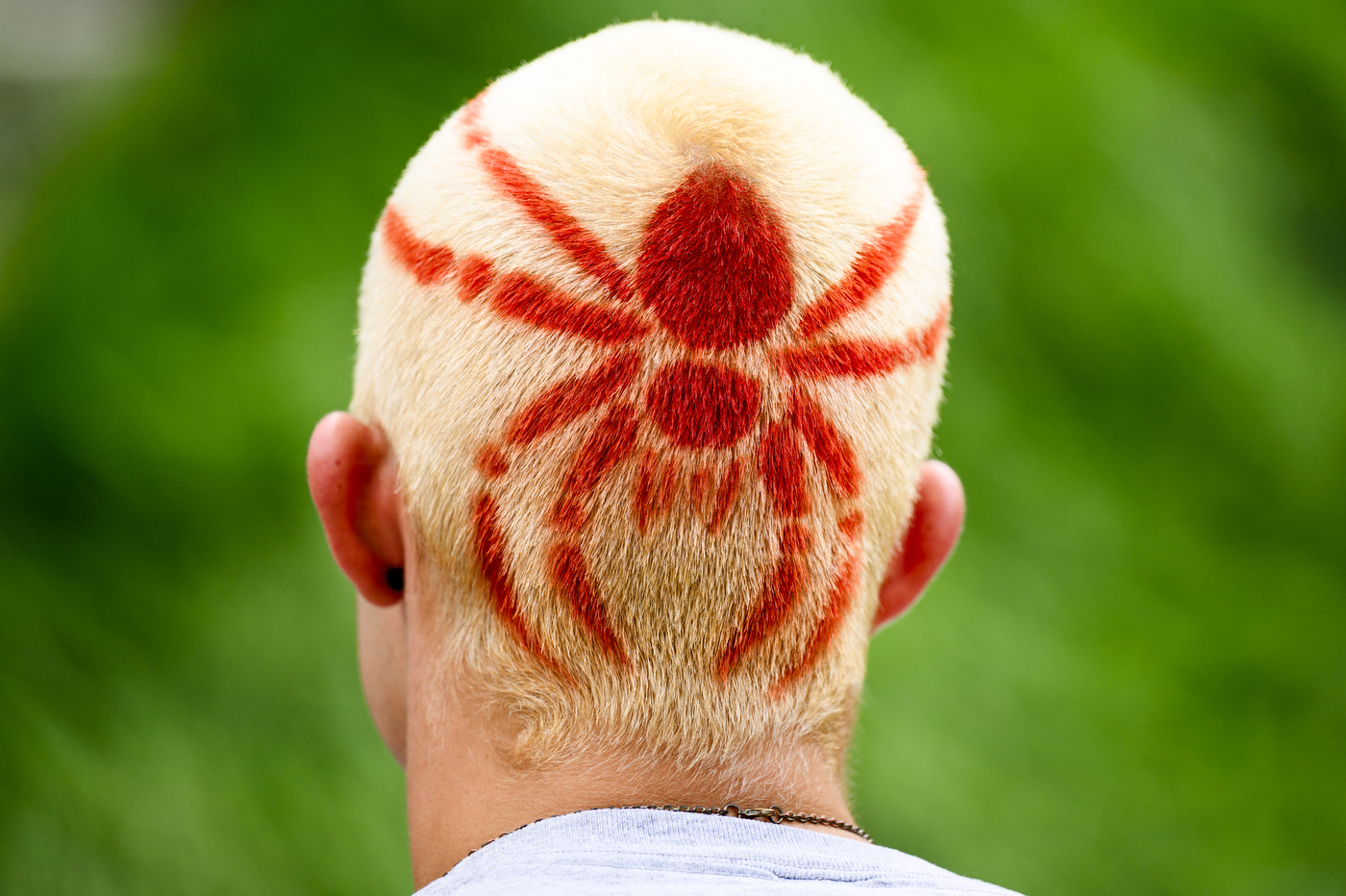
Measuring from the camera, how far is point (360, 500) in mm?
1323

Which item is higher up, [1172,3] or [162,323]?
[1172,3]

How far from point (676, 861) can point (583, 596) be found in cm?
28

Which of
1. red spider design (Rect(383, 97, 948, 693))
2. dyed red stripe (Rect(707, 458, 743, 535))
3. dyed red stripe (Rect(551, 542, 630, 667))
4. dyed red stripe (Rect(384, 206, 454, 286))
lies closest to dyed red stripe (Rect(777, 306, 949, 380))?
red spider design (Rect(383, 97, 948, 693))

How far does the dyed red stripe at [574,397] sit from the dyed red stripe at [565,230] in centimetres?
7

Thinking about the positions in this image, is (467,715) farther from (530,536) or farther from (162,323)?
(162,323)

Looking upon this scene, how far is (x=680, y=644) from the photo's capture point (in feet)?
3.84

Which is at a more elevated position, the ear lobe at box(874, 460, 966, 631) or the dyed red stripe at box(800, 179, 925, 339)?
the dyed red stripe at box(800, 179, 925, 339)

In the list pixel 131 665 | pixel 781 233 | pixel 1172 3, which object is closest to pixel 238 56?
pixel 131 665

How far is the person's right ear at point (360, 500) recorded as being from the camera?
1.29 m

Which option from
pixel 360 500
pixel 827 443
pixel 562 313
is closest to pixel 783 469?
pixel 827 443

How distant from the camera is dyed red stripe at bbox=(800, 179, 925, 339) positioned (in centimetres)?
122

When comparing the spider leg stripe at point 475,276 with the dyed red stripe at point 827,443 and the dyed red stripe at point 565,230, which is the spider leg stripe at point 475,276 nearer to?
the dyed red stripe at point 565,230

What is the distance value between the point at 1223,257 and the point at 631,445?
11.2 feet

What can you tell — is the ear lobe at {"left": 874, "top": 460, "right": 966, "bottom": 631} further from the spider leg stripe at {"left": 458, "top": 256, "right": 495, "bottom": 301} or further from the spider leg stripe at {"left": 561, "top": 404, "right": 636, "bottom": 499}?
the spider leg stripe at {"left": 458, "top": 256, "right": 495, "bottom": 301}
